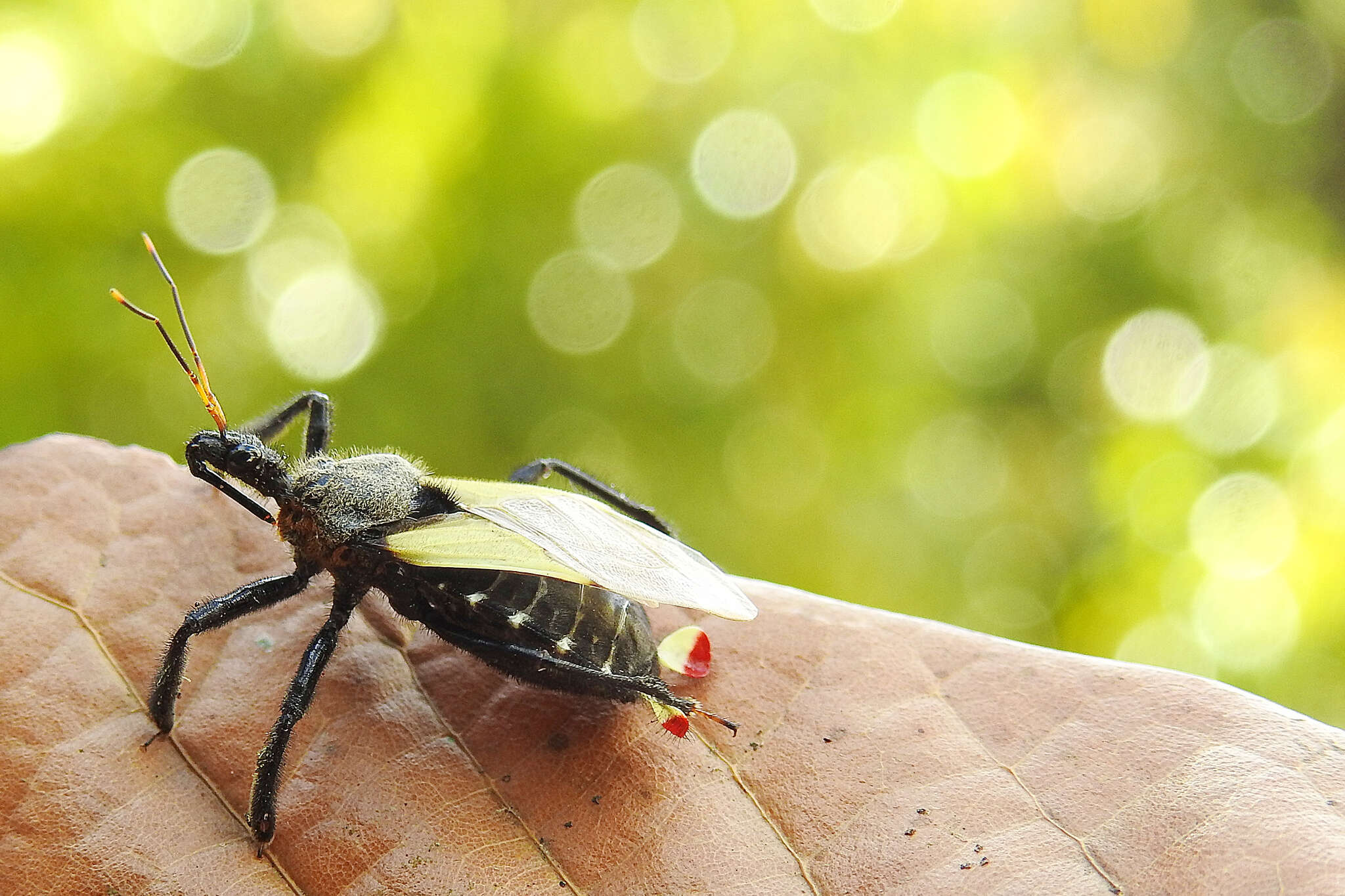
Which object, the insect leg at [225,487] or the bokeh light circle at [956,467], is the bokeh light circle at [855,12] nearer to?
the bokeh light circle at [956,467]

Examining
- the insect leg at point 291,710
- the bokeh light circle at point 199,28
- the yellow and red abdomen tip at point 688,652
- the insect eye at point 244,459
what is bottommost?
the insect leg at point 291,710

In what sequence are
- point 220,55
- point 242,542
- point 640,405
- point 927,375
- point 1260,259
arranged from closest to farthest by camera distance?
point 242,542, point 220,55, point 640,405, point 927,375, point 1260,259

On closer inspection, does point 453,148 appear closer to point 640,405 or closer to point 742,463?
point 640,405

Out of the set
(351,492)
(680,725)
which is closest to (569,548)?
(680,725)

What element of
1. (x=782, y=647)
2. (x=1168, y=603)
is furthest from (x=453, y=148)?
(x=1168, y=603)

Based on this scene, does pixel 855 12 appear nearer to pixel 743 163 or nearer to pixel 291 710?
pixel 743 163

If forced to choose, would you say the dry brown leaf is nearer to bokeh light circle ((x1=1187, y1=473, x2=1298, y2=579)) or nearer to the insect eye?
the insect eye

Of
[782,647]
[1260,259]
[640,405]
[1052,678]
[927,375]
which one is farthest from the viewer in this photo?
[1260,259]

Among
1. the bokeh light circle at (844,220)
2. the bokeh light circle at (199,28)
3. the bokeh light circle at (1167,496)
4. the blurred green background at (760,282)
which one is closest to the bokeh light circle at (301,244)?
the blurred green background at (760,282)
